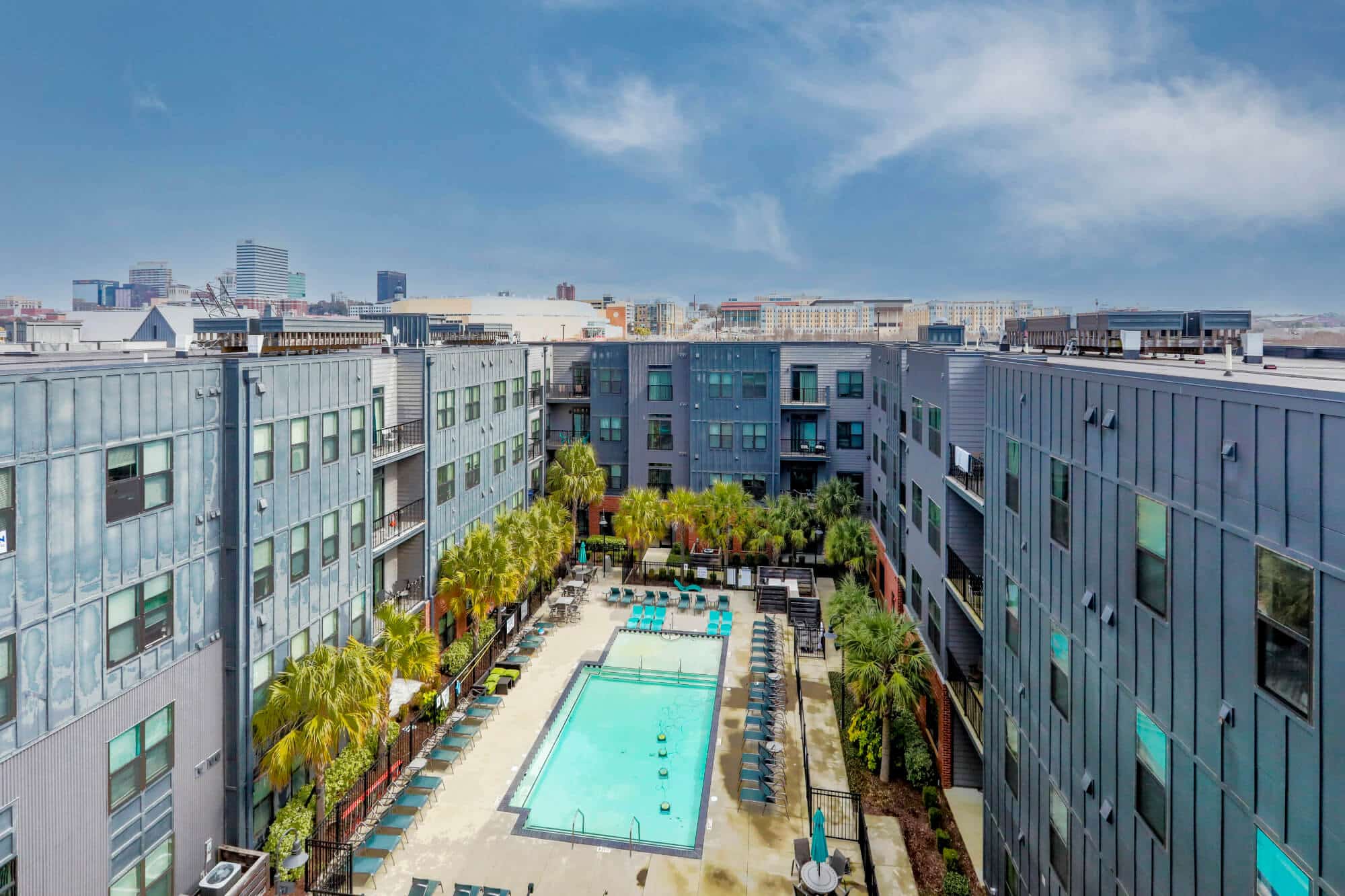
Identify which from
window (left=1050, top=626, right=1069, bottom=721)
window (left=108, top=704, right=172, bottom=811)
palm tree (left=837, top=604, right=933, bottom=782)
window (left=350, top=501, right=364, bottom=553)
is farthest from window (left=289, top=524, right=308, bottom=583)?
window (left=1050, top=626, right=1069, bottom=721)

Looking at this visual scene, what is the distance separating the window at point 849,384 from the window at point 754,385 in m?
4.01

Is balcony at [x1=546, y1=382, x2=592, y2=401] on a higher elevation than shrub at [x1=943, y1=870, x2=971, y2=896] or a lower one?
higher

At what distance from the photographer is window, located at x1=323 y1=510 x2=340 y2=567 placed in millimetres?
19625

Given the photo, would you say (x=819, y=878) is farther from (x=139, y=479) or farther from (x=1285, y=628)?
(x=139, y=479)

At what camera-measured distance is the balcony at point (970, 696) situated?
17.4 meters

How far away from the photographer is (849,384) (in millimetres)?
40594

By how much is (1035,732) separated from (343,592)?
16582 mm

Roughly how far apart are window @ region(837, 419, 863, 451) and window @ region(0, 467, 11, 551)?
113 ft

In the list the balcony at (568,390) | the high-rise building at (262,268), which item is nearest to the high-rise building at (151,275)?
the high-rise building at (262,268)

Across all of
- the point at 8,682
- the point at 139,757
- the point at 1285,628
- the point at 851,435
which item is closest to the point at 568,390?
the point at 851,435

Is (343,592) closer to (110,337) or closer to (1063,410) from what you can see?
(1063,410)

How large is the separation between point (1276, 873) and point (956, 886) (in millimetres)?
9473

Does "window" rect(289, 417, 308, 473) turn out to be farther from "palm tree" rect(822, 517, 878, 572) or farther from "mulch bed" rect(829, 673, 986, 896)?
"palm tree" rect(822, 517, 878, 572)

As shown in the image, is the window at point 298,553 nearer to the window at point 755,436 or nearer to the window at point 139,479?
the window at point 139,479
